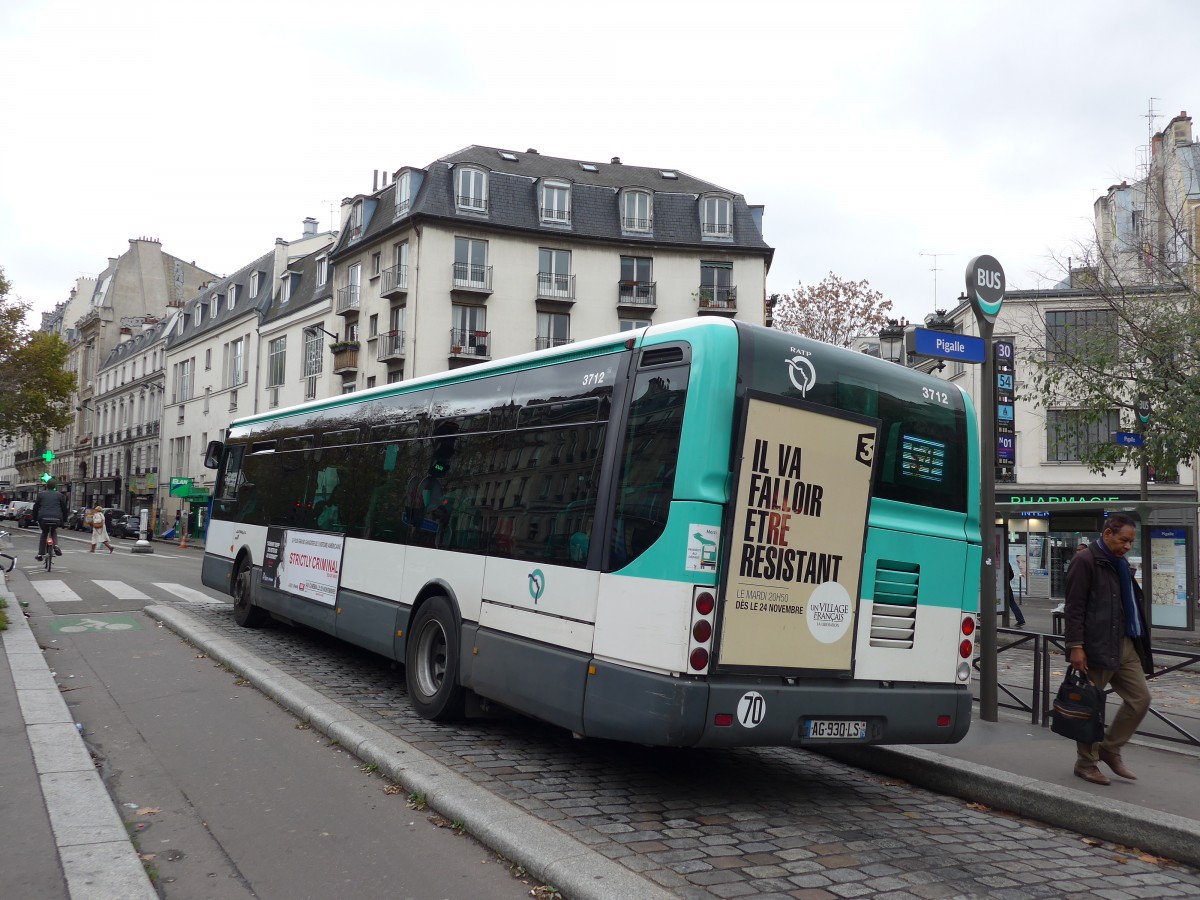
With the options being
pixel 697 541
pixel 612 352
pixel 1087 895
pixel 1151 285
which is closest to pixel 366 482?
pixel 612 352

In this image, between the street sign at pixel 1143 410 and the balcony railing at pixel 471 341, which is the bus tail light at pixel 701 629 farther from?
the balcony railing at pixel 471 341

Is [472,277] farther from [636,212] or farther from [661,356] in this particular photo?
[661,356]

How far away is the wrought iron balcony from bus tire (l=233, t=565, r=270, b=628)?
30491mm

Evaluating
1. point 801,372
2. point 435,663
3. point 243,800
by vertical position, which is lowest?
point 243,800

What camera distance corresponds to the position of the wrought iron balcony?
41.1m

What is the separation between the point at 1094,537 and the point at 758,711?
12189mm

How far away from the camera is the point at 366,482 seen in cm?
939

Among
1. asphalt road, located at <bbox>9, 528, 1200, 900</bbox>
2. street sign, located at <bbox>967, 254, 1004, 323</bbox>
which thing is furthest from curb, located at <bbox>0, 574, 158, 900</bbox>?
street sign, located at <bbox>967, 254, 1004, 323</bbox>

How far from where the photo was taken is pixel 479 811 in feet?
16.5

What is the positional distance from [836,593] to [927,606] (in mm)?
850

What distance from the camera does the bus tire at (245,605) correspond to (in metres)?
12.3

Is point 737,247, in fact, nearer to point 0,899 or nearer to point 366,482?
point 366,482

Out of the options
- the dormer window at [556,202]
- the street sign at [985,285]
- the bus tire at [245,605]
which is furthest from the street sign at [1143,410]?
the dormer window at [556,202]

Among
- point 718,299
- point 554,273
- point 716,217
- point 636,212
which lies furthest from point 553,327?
point 716,217
